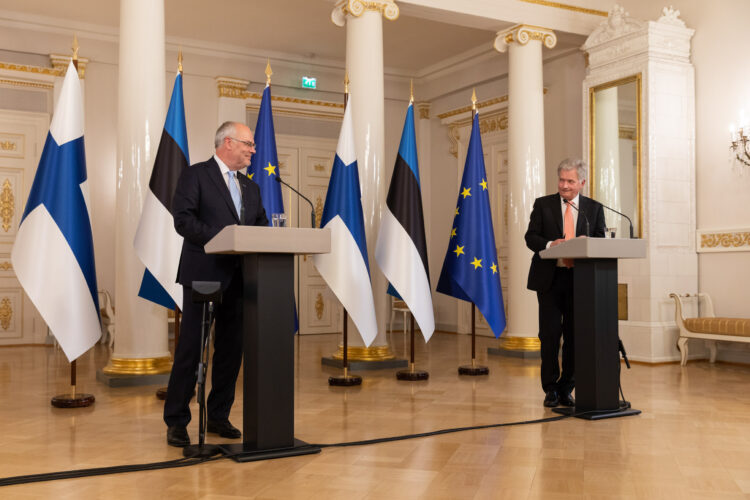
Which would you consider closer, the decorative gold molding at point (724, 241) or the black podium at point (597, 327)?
the black podium at point (597, 327)

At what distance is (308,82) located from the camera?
10633 millimetres

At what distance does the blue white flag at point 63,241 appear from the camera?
4773 mm

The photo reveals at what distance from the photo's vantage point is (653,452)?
3.62 metres

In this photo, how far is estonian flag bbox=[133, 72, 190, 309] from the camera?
5254mm

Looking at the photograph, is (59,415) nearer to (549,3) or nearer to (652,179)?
(652,179)

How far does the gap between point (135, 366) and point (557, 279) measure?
131 inches

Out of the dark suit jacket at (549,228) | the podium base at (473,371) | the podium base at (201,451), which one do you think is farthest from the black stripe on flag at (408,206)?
the podium base at (201,451)

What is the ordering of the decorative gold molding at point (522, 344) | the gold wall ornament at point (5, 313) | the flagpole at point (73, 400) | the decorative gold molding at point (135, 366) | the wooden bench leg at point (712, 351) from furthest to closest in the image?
1. the gold wall ornament at point (5, 313)
2. the decorative gold molding at point (522, 344)
3. the wooden bench leg at point (712, 351)
4. the decorative gold molding at point (135, 366)
5. the flagpole at point (73, 400)

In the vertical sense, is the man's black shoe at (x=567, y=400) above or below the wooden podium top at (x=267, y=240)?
below

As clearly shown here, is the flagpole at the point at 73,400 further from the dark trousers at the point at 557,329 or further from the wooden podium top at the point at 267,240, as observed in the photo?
the dark trousers at the point at 557,329

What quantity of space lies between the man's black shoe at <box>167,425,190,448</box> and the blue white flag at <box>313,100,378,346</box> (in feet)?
7.17

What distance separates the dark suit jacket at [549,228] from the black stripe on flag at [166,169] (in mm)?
2539

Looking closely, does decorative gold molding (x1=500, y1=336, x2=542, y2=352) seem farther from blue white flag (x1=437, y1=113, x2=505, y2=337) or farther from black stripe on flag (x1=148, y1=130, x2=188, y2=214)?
black stripe on flag (x1=148, y1=130, x2=188, y2=214)

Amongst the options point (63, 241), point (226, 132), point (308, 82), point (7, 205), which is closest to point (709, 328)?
point (226, 132)
